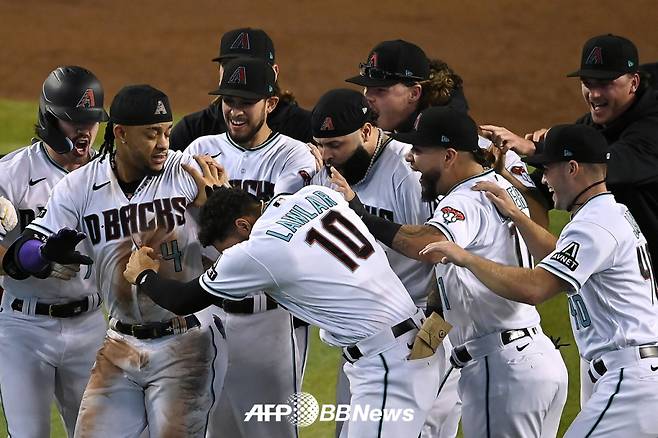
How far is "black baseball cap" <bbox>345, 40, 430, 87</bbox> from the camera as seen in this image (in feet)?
21.6

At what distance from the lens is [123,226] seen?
5625mm

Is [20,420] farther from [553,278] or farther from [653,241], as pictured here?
[653,241]

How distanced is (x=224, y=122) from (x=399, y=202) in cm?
152

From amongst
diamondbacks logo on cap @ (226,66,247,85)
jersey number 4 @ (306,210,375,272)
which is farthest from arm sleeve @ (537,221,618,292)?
diamondbacks logo on cap @ (226,66,247,85)

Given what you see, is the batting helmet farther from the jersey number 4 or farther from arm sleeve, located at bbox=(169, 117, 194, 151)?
the jersey number 4

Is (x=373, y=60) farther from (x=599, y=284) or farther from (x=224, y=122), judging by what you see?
(x=599, y=284)

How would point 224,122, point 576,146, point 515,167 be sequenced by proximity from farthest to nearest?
point 224,122 → point 515,167 → point 576,146

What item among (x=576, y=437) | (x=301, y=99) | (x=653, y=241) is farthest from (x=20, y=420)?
(x=301, y=99)

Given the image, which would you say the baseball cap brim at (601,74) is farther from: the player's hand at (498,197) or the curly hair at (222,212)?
the curly hair at (222,212)

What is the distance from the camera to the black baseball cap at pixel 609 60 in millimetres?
6551

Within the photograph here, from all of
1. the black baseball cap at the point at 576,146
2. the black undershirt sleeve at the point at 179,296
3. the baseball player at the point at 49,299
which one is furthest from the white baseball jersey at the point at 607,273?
the baseball player at the point at 49,299

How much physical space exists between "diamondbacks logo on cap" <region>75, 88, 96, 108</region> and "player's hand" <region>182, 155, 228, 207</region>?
0.70 metres

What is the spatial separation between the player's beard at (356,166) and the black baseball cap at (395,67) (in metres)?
0.65
